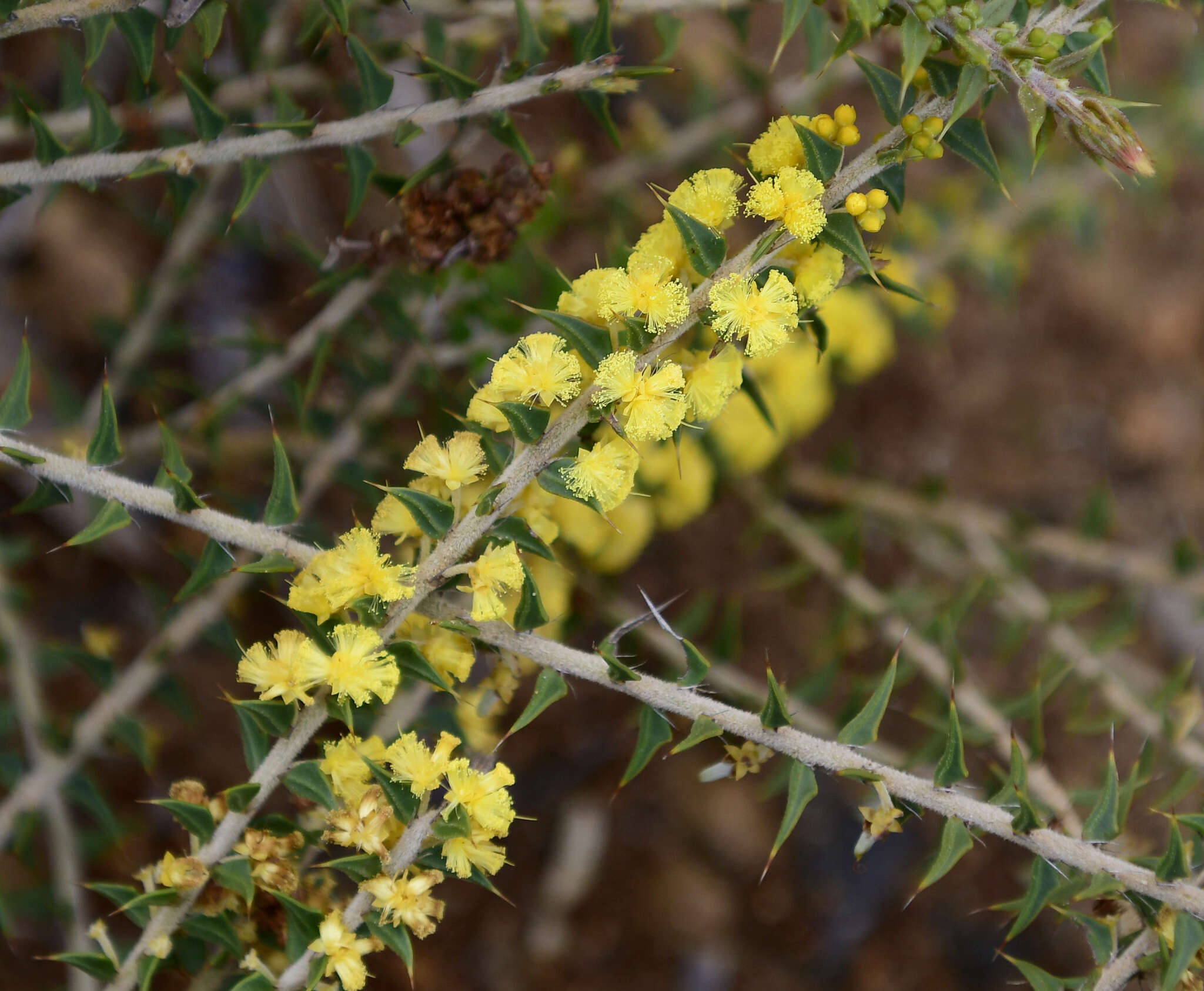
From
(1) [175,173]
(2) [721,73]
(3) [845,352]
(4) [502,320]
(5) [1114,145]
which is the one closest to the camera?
(5) [1114,145]

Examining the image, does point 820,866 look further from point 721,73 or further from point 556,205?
point 721,73

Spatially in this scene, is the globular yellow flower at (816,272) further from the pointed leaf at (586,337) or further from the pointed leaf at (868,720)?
the pointed leaf at (868,720)

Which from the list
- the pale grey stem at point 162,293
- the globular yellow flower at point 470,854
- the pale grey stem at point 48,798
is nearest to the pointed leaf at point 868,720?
the globular yellow flower at point 470,854

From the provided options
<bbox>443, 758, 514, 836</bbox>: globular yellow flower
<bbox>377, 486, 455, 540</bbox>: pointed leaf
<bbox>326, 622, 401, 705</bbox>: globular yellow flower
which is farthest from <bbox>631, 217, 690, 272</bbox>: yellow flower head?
<bbox>443, 758, 514, 836</bbox>: globular yellow flower

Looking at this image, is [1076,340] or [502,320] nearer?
[502,320]

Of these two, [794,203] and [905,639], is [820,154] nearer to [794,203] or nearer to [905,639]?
[794,203]

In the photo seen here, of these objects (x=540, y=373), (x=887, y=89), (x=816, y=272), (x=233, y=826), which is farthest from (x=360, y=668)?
(x=887, y=89)

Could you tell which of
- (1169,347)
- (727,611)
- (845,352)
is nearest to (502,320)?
(727,611)
